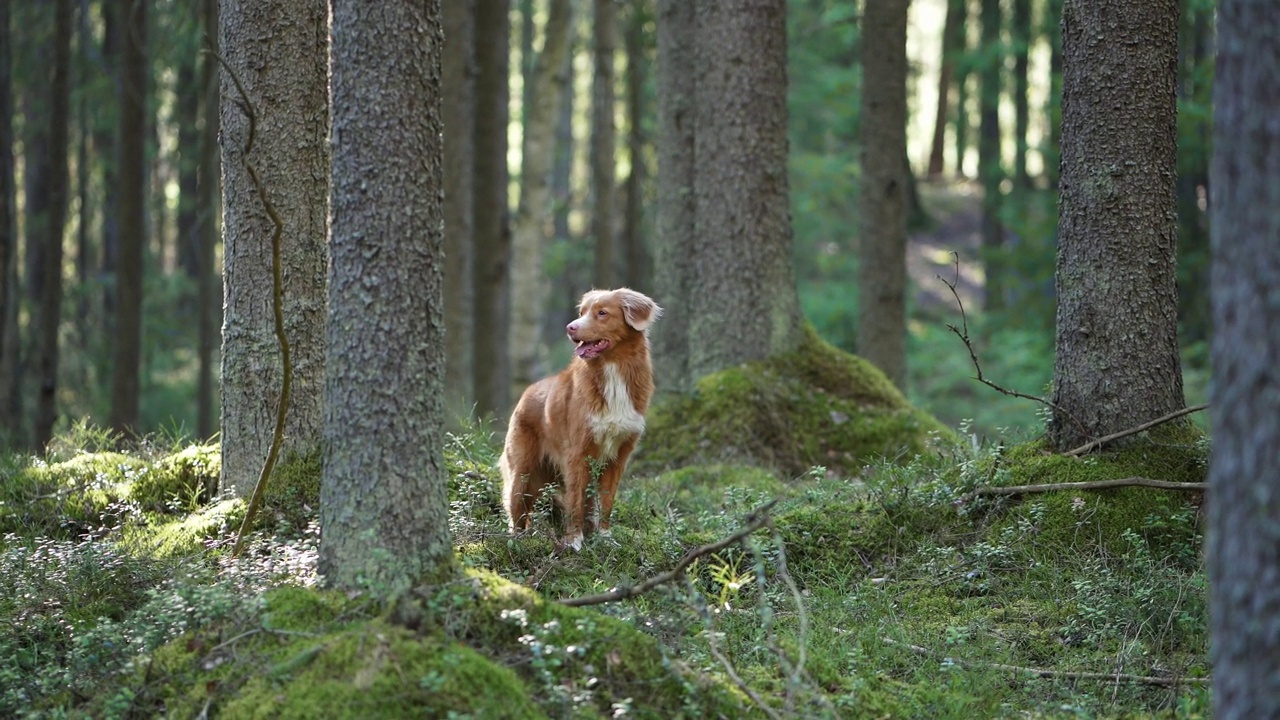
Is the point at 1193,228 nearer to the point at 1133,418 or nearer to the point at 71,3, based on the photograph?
the point at 1133,418

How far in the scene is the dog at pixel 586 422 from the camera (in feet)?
20.3

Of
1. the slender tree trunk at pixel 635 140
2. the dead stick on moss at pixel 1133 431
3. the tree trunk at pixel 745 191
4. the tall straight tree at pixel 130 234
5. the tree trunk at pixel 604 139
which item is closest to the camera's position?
the dead stick on moss at pixel 1133 431

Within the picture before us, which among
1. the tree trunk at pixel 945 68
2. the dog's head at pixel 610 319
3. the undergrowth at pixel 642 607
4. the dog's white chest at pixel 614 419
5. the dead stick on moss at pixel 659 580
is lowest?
the undergrowth at pixel 642 607

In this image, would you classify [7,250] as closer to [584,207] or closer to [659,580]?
[659,580]

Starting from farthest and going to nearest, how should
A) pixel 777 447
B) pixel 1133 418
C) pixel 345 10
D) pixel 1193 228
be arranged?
pixel 1193 228
pixel 777 447
pixel 1133 418
pixel 345 10

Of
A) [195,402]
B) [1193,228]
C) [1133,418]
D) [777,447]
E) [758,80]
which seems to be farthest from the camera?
[195,402]

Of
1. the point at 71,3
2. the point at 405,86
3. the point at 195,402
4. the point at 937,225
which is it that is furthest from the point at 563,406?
the point at 937,225

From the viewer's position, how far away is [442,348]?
4.57m

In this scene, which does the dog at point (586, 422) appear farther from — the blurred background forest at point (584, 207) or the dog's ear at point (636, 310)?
the blurred background forest at point (584, 207)

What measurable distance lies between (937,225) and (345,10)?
93.5ft

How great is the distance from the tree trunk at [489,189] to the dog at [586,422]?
25.5 feet

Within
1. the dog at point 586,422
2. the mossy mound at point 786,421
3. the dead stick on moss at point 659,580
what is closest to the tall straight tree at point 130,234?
the mossy mound at point 786,421

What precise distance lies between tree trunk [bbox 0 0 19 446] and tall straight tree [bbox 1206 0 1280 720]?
1110 cm

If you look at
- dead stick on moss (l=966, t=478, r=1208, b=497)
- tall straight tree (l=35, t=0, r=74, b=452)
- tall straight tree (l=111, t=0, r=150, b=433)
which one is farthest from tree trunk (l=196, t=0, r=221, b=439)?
dead stick on moss (l=966, t=478, r=1208, b=497)
